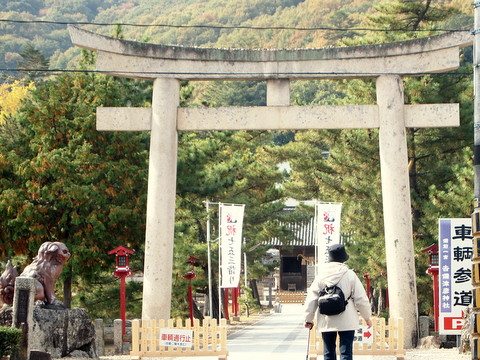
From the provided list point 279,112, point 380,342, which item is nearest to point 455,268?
point 380,342

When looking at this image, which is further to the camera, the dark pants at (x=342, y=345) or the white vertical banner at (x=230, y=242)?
the white vertical banner at (x=230, y=242)

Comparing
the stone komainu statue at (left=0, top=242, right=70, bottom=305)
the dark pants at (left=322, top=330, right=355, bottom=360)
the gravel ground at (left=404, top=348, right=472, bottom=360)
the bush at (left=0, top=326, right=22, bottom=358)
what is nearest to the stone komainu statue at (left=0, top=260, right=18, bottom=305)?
the stone komainu statue at (left=0, top=242, right=70, bottom=305)

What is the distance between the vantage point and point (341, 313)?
9188 millimetres

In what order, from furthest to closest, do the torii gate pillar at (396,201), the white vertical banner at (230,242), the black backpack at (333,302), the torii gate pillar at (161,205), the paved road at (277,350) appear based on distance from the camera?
the white vertical banner at (230,242)
the torii gate pillar at (161,205)
the torii gate pillar at (396,201)
the paved road at (277,350)
the black backpack at (333,302)

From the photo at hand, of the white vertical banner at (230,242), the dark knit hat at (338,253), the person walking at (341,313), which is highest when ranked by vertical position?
the white vertical banner at (230,242)

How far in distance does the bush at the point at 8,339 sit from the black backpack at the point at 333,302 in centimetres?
454

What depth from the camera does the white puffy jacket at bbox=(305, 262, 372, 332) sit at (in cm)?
918

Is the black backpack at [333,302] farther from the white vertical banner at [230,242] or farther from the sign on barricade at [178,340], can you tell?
the white vertical banner at [230,242]

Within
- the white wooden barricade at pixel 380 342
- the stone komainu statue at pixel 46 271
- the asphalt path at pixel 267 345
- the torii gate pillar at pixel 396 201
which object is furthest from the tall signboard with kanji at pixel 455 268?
the stone komainu statue at pixel 46 271

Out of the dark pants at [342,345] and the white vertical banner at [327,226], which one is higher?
the white vertical banner at [327,226]

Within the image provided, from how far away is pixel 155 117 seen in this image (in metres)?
19.4

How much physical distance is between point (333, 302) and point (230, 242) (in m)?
14.6

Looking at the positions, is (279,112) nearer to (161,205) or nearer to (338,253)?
(161,205)

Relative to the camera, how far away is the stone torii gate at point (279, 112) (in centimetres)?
1864
